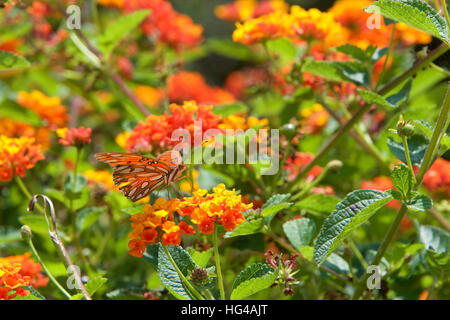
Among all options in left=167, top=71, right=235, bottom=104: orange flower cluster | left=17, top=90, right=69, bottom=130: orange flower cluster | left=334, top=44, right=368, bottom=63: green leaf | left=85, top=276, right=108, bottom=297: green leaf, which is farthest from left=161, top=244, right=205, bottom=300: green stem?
left=167, top=71, right=235, bottom=104: orange flower cluster

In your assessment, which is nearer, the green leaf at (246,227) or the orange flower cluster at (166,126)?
the green leaf at (246,227)

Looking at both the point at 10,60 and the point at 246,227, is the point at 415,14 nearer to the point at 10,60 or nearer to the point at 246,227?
the point at 246,227

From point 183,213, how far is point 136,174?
0.53ft

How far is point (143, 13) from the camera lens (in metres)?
1.50

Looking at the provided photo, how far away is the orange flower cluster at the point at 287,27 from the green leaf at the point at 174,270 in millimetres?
671

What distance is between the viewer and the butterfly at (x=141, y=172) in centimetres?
99

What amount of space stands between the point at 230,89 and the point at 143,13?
1535 mm

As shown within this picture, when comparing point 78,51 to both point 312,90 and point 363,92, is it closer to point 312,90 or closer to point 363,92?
point 312,90

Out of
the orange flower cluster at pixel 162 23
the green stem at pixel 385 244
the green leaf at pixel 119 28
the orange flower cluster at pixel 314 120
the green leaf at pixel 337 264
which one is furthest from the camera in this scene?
the orange flower cluster at pixel 162 23

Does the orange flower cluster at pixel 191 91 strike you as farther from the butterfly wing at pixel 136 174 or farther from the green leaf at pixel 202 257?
the green leaf at pixel 202 257

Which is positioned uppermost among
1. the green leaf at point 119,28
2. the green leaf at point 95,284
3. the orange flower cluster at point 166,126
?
the green leaf at point 119,28

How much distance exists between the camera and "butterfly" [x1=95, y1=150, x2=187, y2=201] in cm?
99

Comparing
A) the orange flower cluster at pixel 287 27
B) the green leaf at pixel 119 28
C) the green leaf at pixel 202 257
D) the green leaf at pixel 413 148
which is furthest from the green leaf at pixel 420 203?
the green leaf at pixel 119 28
